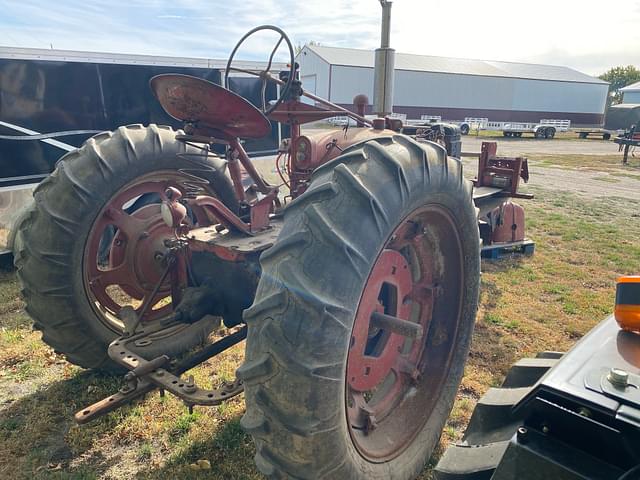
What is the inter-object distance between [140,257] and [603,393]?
2.58 meters

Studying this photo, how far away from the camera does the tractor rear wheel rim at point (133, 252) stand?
2791 millimetres

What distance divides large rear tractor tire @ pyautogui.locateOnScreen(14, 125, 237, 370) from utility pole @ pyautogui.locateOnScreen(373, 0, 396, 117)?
1922mm

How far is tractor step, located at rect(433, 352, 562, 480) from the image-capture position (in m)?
1.53

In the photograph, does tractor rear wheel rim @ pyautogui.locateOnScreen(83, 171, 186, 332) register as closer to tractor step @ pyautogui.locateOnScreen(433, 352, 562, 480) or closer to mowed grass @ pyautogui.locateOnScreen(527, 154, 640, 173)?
tractor step @ pyautogui.locateOnScreen(433, 352, 562, 480)

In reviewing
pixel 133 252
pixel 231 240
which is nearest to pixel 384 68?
pixel 231 240

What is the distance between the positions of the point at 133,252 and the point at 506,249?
4391mm

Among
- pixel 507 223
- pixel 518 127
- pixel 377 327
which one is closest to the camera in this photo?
pixel 377 327

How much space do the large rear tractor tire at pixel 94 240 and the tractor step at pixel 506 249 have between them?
144 inches

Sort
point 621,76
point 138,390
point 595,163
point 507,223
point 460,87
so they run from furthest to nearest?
point 621,76 → point 460,87 → point 595,163 → point 507,223 → point 138,390

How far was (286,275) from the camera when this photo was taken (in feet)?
4.85

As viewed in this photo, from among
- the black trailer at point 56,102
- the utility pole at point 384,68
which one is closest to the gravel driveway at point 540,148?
the black trailer at point 56,102

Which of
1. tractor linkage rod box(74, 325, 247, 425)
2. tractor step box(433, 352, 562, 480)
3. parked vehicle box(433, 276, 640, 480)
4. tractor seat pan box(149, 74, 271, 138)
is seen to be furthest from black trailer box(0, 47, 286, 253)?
parked vehicle box(433, 276, 640, 480)

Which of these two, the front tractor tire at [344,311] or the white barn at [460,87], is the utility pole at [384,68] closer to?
the front tractor tire at [344,311]

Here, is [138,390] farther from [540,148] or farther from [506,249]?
[540,148]
